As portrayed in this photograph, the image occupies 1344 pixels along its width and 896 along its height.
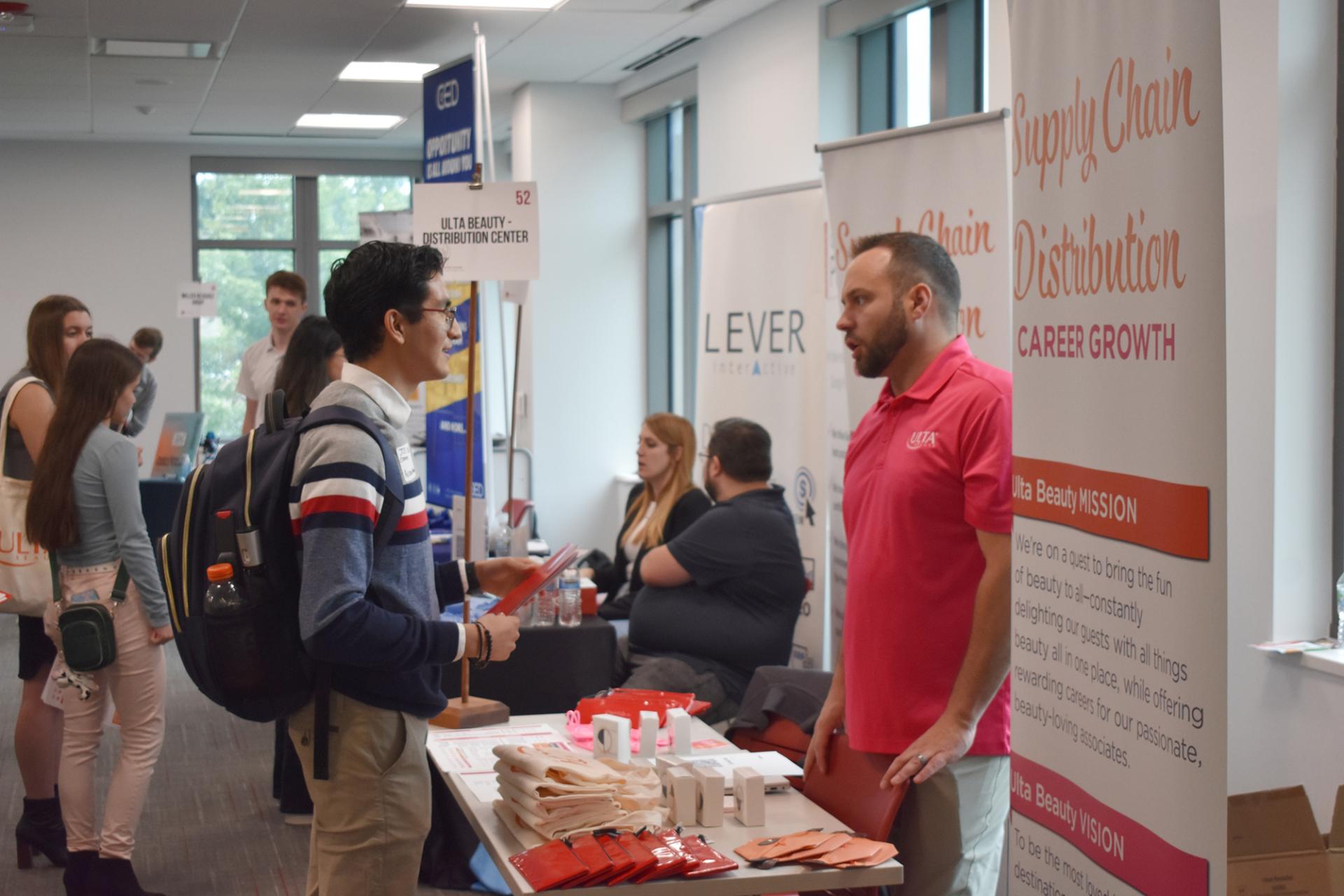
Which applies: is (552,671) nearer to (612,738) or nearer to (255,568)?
(612,738)

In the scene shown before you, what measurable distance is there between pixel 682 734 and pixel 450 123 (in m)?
4.18

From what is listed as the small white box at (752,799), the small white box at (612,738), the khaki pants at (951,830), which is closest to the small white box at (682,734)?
the small white box at (612,738)

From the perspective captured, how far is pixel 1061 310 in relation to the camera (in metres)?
1.84

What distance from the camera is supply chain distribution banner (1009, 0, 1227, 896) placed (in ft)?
5.02

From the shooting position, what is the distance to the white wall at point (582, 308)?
26.8 ft

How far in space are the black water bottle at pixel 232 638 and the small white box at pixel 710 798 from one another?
31.0 inches

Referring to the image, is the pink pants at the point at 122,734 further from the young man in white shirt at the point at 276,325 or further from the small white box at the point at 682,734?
the young man in white shirt at the point at 276,325

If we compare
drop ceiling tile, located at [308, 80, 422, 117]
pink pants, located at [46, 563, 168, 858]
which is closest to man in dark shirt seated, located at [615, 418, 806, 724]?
pink pants, located at [46, 563, 168, 858]

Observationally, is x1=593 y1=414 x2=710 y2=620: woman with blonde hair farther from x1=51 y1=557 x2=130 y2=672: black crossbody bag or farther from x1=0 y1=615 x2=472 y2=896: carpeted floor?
x1=51 y1=557 x2=130 y2=672: black crossbody bag

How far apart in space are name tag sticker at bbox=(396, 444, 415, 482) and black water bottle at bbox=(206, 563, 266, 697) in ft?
0.93

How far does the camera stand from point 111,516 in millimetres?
3496

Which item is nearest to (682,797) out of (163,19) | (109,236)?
(163,19)

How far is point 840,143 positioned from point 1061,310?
2.17 meters

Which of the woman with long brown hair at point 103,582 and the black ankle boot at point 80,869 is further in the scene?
the black ankle boot at point 80,869
